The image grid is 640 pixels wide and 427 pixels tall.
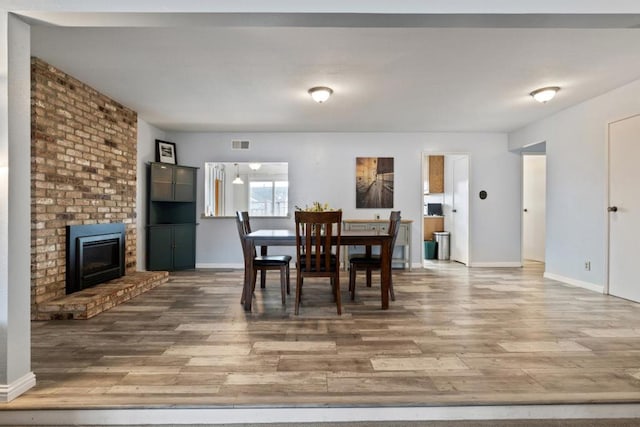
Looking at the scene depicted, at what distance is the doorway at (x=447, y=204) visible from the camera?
243 inches

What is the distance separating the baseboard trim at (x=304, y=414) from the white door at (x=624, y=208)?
2684mm

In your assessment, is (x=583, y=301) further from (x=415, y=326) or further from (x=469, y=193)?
(x=469, y=193)

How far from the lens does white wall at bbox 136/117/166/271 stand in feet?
16.4

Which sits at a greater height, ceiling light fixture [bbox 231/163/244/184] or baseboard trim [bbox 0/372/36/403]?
ceiling light fixture [bbox 231/163/244/184]

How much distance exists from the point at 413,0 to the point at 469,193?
4781 millimetres

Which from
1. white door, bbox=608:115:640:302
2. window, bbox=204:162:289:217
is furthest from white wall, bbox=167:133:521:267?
white door, bbox=608:115:640:302

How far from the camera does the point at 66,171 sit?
346 centimetres

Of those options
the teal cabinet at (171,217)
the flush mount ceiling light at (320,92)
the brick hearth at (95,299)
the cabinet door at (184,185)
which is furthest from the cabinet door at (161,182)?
the flush mount ceiling light at (320,92)

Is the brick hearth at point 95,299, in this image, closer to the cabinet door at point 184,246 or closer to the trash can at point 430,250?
the cabinet door at point 184,246

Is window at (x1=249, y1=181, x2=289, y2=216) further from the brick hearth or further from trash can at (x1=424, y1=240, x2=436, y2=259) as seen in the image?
trash can at (x1=424, y1=240, x2=436, y2=259)

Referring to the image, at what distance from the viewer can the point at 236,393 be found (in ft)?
5.87

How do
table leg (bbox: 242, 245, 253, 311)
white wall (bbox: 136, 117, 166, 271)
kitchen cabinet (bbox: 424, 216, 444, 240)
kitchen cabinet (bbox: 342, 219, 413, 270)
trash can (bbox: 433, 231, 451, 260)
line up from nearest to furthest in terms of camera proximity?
table leg (bbox: 242, 245, 253, 311), white wall (bbox: 136, 117, 166, 271), kitchen cabinet (bbox: 342, 219, 413, 270), trash can (bbox: 433, 231, 451, 260), kitchen cabinet (bbox: 424, 216, 444, 240)

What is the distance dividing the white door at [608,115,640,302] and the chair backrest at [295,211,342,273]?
→ 126 inches

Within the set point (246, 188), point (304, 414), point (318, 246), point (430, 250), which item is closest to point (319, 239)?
point (318, 246)
